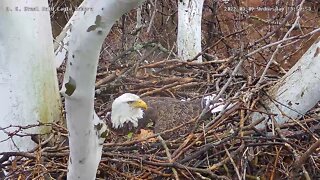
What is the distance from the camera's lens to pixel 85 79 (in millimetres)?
1194

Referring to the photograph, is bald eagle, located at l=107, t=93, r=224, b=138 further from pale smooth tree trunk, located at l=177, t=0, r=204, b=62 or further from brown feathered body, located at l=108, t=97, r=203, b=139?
pale smooth tree trunk, located at l=177, t=0, r=204, b=62

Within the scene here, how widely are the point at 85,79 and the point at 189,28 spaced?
102 inches

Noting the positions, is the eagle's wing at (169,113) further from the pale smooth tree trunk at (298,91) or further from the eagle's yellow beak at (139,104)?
the pale smooth tree trunk at (298,91)

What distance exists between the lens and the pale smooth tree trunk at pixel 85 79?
111 cm

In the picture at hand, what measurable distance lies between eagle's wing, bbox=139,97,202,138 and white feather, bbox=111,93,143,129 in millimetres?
35

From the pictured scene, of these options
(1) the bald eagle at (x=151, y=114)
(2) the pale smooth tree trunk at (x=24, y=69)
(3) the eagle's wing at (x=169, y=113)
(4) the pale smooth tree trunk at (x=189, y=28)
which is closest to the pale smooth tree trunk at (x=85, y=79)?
(2) the pale smooth tree trunk at (x=24, y=69)

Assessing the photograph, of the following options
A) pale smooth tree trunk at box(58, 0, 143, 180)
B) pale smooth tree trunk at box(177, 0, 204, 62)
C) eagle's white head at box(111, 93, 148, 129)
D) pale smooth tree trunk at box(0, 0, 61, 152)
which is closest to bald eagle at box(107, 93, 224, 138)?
eagle's white head at box(111, 93, 148, 129)

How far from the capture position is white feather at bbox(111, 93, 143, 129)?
90.3 inches

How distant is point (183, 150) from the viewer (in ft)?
6.61

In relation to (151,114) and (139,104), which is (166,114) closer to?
(151,114)

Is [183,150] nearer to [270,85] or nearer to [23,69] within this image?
[270,85]

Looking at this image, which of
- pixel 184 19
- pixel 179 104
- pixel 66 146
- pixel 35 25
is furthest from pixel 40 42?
pixel 184 19

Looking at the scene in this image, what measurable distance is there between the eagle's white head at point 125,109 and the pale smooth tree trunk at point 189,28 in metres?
1.36

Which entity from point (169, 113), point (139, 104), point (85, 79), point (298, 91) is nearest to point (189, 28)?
point (169, 113)
